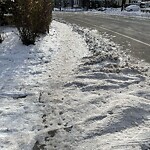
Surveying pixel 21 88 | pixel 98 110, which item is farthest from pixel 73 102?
pixel 21 88

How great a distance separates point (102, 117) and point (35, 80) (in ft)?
8.48

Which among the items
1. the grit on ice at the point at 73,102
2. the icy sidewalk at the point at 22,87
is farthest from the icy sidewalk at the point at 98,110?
the icy sidewalk at the point at 22,87

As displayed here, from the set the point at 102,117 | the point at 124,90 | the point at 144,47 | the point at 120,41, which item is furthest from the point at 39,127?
the point at 120,41

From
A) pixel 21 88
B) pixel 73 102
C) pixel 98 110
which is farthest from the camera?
pixel 21 88

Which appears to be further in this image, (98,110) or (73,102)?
(73,102)

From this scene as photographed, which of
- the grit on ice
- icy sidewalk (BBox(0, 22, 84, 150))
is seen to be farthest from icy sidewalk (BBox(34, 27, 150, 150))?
icy sidewalk (BBox(0, 22, 84, 150))

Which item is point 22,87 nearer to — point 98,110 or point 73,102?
point 73,102

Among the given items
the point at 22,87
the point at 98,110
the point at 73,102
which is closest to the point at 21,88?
the point at 22,87

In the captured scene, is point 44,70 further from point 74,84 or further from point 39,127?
point 39,127

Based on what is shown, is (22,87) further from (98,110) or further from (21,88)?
(98,110)

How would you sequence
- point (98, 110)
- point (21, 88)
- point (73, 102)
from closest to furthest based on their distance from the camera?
point (98, 110)
point (73, 102)
point (21, 88)

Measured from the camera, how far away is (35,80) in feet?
25.3

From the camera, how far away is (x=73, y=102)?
624cm

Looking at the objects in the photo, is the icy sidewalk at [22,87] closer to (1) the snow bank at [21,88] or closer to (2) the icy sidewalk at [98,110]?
(1) the snow bank at [21,88]
